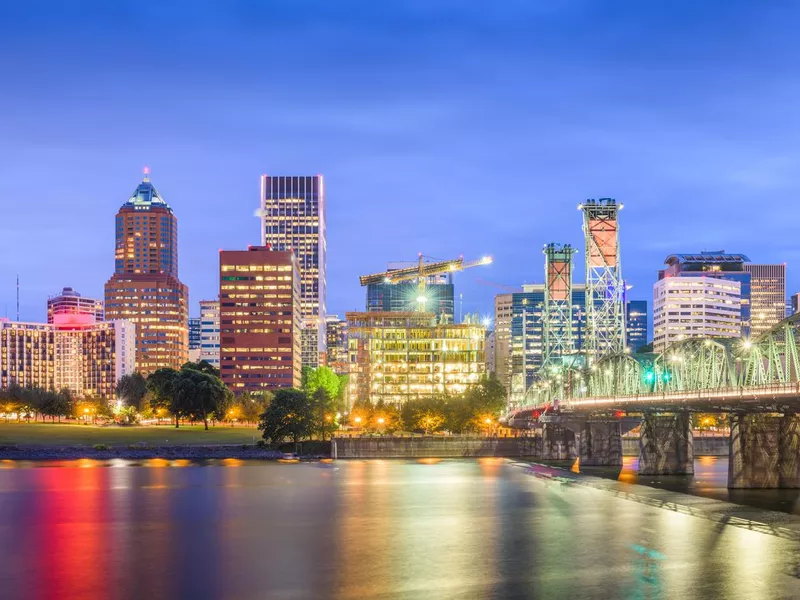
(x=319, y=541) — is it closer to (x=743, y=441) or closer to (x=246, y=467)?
(x=743, y=441)

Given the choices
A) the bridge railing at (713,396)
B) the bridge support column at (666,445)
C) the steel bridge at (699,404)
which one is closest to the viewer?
the bridge railing at (713,396)

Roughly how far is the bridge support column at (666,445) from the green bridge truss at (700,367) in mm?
4597

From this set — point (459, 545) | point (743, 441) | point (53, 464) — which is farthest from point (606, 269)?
point (459, 545)

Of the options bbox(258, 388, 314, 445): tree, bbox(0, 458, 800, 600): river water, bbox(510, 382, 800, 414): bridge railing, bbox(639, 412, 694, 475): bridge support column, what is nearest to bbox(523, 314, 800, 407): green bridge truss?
bbox(510, 382, 800, 414): bridge railing

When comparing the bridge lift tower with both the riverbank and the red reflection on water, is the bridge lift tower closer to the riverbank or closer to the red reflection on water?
the riverbank

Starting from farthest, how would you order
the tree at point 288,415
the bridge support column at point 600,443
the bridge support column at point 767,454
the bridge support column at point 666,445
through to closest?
the tree at point 288,415 → the bridge support column at point 600,443 → the bridge support column at point 666,445 → the bridge support column at point 767,454

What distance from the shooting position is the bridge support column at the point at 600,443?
17475cm

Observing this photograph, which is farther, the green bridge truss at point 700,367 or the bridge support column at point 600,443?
Answer: the bridge support column at point 600,443

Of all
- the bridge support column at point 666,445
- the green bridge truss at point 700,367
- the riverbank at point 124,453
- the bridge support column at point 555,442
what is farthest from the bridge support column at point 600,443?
the riverbank at point 124,453

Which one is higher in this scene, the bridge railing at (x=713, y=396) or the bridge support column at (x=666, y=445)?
the bridge railing at (x=713, y=396)

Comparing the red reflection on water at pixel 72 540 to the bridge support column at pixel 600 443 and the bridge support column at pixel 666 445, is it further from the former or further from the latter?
the bridge support column at pixel 600 443

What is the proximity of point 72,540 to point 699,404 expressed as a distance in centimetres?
6639

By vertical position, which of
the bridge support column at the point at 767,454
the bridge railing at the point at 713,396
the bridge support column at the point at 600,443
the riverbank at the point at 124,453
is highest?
the bridge railing at the point at 713,396

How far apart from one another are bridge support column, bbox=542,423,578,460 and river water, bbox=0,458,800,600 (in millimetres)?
68317
